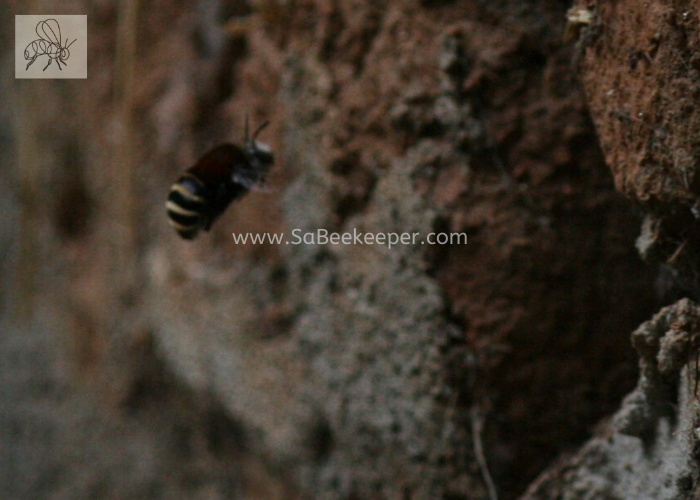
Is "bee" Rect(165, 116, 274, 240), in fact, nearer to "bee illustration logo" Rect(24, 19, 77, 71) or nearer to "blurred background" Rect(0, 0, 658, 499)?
"blurred background" Rect(0, 0, 658, 499)

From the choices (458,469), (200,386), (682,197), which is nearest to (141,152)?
(200,386)

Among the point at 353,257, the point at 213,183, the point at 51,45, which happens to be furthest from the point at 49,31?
the point at 353,257

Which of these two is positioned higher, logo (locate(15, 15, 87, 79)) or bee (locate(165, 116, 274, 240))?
logo (locate(15, 15, 87, 79))

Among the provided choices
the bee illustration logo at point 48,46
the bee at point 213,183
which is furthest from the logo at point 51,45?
the bee at point 213,183

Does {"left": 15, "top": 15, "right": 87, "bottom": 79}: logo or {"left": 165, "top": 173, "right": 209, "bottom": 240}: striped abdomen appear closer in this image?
{"left": 165, "top": 173, "right": 209, "bottom": 240}: striped abdomen

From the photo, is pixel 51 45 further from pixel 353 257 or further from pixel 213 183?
pixel 353 257

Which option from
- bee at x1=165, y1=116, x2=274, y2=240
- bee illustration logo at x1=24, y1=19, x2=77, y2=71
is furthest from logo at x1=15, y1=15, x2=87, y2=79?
bee at x1=165, y1=116, x2=274, y2=240

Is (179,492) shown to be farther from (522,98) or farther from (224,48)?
(522,98)
